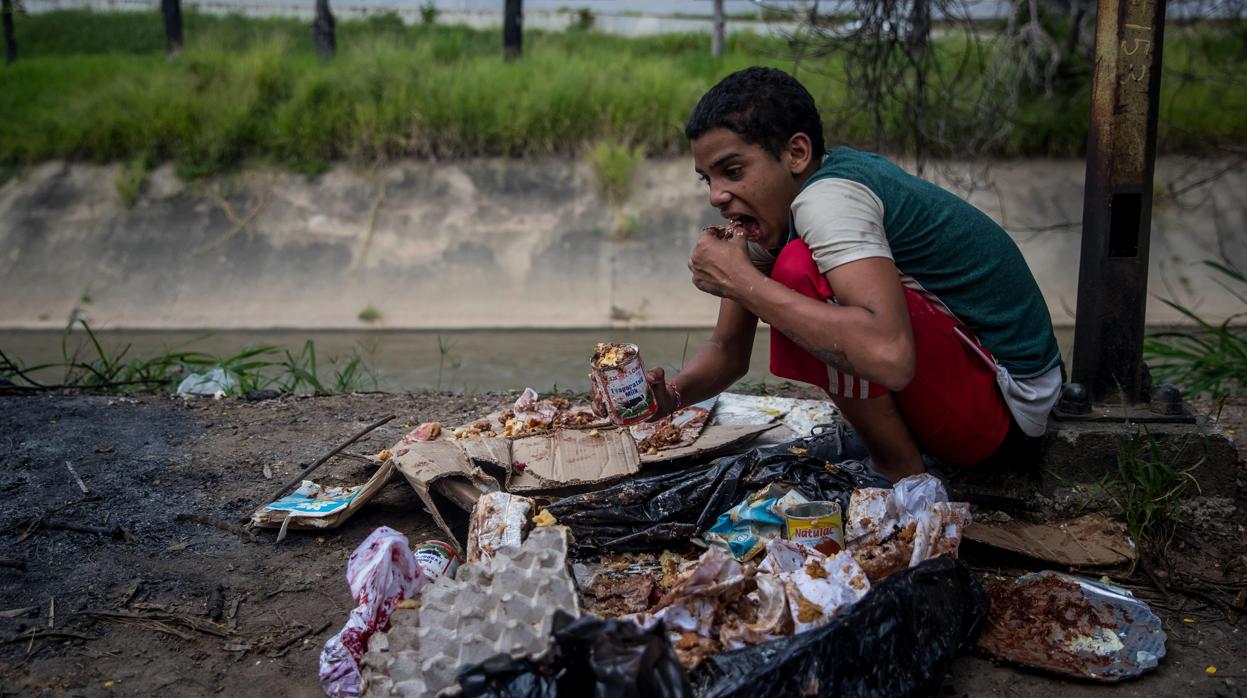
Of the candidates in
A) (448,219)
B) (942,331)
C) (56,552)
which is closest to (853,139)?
(448,219)

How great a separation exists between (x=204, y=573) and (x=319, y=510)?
0.34m

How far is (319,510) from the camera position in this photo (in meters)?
2.88

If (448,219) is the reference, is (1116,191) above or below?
above

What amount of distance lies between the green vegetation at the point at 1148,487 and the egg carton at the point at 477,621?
1.61 m

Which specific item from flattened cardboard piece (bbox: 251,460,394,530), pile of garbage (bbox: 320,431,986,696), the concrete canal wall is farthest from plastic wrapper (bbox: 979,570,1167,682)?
the concrete canal wall

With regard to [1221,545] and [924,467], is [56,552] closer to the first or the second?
[924,467]

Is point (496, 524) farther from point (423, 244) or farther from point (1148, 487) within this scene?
point (423, 244)

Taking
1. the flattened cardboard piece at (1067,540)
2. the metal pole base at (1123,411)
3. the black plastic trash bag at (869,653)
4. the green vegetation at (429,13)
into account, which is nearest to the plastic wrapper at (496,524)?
the black plastic trash bag at (869,653)

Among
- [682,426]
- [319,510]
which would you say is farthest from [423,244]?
[319,510]

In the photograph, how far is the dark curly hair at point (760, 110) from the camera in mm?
2477

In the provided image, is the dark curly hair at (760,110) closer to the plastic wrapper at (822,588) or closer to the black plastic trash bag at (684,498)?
the black plastic trash bag at (684,498)

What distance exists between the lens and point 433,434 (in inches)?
126

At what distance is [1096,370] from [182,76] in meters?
9.90

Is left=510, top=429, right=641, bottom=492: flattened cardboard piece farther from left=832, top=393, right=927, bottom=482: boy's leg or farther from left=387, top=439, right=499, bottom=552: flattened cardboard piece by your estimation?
left=832, top=393, right=927, bottom=482: boy's leg
